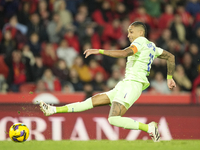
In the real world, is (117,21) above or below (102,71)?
above

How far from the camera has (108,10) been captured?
525 inches

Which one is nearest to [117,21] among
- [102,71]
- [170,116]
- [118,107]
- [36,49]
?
[102,71]

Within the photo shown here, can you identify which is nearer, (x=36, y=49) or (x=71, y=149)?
(x=71, y=149)

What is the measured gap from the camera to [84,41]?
40.6ft

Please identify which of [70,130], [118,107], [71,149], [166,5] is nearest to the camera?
[71,149]

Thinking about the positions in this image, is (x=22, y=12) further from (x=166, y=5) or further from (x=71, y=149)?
(x=71, y=149)

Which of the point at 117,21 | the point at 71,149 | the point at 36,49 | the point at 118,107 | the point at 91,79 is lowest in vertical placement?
the point at 71,149

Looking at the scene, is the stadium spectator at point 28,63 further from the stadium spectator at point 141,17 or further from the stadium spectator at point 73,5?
the stadium spectator at point 141,17

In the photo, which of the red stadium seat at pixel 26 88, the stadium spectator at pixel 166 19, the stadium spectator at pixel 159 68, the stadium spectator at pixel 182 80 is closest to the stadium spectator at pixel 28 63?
the red stadium seat at pixel 26 88

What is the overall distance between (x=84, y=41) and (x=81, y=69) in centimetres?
106

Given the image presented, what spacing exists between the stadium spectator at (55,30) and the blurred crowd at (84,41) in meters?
0.01

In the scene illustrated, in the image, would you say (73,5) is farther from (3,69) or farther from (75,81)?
(3,69)

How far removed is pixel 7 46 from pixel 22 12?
1.57m

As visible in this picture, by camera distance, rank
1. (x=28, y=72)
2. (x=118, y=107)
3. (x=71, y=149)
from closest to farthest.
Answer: (x=71, y=149) → (x=118, y=107) → (x=28, y=72)
